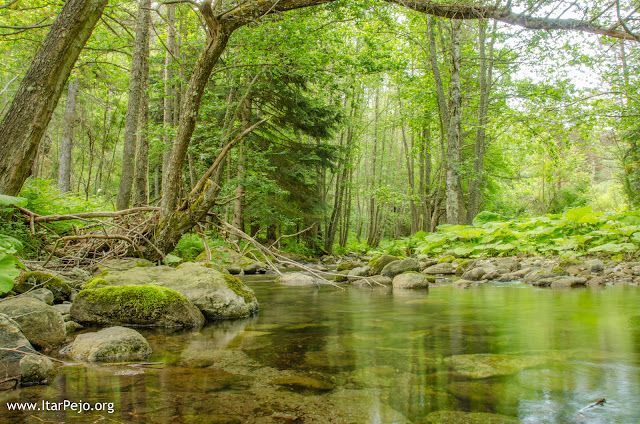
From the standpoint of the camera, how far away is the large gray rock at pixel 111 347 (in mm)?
3141

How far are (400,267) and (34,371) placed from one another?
8225mm

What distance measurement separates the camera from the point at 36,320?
3.38 meters

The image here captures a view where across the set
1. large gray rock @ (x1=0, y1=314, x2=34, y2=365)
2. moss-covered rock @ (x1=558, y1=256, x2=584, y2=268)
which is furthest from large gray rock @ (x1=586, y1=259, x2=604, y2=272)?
large gray rock @ (x1=0, y1=314, x2=34, y2=365)

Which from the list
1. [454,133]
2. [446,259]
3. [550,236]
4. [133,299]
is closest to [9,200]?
[133,299]

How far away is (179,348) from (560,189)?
106 feet

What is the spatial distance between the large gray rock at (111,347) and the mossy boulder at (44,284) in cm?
163

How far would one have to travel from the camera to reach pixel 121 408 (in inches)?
88.2

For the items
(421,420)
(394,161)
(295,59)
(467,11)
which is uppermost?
(394,161)

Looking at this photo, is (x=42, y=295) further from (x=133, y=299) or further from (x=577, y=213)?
(x=577, y=213)

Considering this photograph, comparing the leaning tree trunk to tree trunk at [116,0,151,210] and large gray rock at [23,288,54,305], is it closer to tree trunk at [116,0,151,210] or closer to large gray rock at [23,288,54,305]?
large gray rock at [23,288,54,305]

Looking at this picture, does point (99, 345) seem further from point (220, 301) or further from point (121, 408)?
point (220, 301)

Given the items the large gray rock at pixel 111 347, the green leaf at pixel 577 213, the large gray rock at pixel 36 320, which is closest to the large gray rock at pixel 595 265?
the green leaf at pixel 577 213

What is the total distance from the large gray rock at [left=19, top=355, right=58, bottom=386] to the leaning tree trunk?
1.99 m

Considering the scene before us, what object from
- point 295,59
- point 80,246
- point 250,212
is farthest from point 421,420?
point 250,212
